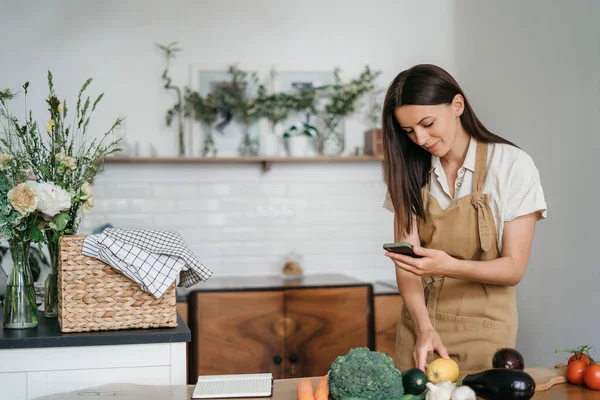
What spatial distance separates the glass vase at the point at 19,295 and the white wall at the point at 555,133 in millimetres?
2596

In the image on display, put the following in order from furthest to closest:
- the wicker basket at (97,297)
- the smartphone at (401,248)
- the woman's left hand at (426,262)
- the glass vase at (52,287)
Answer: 1. the glass vase at (52,287)
2. the wicker basket at (97,297)
3. the woman's left hand at (426,262)
4. the smartphone at (401,248)

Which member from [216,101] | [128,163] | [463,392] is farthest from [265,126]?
[463,392]

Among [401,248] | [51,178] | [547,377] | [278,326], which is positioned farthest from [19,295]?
[278,326]

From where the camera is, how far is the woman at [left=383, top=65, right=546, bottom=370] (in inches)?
92.7

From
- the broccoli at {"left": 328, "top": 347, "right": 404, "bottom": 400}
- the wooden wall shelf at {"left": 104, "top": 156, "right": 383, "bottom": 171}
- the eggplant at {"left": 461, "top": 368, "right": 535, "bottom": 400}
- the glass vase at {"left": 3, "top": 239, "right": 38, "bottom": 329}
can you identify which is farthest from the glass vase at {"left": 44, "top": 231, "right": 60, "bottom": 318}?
the wooden wall shelf at {"left": 104, "top": 156, "right": 383, "bottom": 171}

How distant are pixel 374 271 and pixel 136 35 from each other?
242 cm

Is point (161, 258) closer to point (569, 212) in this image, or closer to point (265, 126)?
point (569, 212)

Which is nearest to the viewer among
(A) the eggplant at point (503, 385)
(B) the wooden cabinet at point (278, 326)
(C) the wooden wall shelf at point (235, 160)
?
(A) the eggplant at point (503, 385)

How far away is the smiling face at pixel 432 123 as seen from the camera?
239 cm

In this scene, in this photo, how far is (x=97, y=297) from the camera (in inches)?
91.7

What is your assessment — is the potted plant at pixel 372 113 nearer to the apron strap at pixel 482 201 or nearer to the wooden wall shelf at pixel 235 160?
the wooden wall shelf at pixel 235 160

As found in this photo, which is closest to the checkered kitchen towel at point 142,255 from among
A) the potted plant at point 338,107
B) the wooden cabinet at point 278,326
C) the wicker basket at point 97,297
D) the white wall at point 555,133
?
the wicker basket at point 97,297

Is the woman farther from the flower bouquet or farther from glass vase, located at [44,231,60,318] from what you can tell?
glass vase, located at [44,231,60,318]

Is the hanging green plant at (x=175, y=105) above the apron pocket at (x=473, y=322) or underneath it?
above
